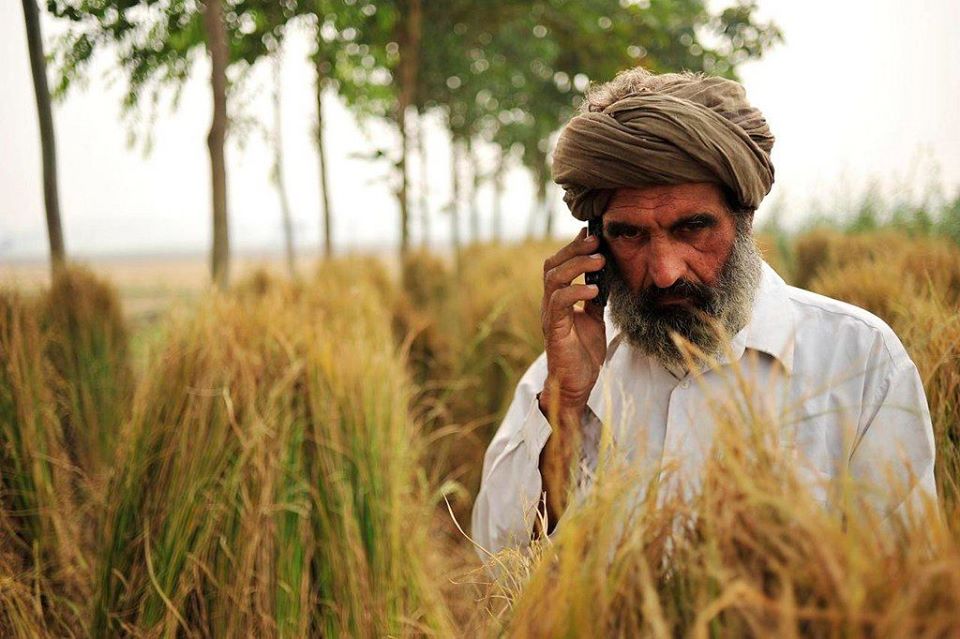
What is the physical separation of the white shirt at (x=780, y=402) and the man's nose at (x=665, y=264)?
0.67ft

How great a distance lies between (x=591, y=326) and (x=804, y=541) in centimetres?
122

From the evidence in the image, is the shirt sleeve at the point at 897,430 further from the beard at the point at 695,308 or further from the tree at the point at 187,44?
A: the tree at the point at 187,44

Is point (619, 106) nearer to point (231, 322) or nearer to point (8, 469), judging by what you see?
point (231, 322)

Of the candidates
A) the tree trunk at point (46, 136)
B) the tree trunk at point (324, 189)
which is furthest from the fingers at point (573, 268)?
the tree trunk at point (324, 189)

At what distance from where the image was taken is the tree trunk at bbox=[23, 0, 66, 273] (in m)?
2.41

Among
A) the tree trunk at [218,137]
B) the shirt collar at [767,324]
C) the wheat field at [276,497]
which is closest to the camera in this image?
the wheat field at [276,497]

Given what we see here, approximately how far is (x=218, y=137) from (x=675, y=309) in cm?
296

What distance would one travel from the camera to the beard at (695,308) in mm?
1598

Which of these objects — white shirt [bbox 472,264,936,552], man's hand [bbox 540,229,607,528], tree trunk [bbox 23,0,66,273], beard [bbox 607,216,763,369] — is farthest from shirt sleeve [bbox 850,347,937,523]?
tree trunk [bbox 23,0,66,273]

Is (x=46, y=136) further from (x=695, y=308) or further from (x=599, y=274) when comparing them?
(x=695, y=308)

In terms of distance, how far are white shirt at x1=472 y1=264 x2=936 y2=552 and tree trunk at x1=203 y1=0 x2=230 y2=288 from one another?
88.3 inches

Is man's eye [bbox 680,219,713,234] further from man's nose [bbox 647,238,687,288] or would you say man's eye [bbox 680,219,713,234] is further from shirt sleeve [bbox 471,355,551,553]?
shirt sleeve [bbox 471,355,551,553]

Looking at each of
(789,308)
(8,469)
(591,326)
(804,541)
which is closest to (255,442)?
(8,469)

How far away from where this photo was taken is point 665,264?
1.61 meters
